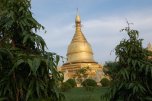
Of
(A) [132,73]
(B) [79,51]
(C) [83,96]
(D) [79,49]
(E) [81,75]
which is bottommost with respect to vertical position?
(C) [83,96]

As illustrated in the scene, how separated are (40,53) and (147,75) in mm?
2013

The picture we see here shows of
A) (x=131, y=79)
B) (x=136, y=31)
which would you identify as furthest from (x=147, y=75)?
(x=136, y=31)

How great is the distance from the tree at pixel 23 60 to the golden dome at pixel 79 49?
155ft

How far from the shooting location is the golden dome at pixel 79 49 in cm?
5253

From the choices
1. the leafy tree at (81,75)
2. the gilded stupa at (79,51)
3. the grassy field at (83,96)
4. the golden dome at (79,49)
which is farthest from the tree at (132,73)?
the golden dome at (79,49)

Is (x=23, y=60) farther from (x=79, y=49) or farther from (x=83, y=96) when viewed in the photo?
(x=79, y=49)

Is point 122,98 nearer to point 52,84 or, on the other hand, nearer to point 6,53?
point 52,84

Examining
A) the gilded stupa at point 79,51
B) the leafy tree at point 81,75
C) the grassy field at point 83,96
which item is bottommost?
the grassy field at point 83,96

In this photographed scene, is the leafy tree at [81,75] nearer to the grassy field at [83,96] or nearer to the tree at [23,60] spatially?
the grassy field at [83,96]

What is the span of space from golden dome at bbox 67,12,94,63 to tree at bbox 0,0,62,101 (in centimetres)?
4736

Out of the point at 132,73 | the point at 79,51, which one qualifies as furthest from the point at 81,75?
the point at 132,73

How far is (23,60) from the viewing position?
3.95 meters

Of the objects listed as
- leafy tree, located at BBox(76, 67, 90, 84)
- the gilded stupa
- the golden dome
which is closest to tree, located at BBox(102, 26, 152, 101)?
leafy tree, located at BBox(76, 67, 90, 84)

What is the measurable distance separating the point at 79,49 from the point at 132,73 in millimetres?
47047
